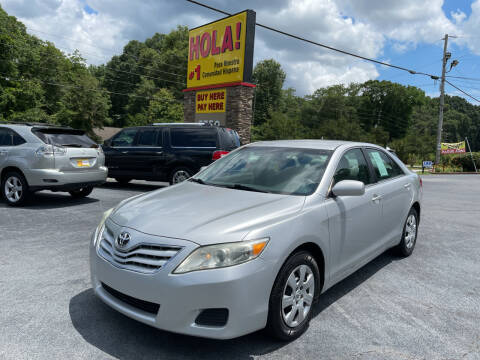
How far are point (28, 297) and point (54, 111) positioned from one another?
52.4 meters

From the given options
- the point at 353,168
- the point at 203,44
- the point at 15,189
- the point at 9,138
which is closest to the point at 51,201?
the point at 15,189

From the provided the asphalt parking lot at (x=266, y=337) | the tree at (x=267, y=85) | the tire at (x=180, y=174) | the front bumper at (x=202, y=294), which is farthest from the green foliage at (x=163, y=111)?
the front bumper at (x=202, y=294)

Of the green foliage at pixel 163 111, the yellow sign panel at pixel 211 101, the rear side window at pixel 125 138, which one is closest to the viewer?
the rear side window at pixel 125 138

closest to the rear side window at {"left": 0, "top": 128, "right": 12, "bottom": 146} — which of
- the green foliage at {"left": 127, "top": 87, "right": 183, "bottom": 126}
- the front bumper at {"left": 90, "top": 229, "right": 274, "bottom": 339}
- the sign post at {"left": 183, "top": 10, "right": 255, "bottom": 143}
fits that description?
the front bumper at {"left": 90, "top": 229, "right": 274, "bottom": 339}

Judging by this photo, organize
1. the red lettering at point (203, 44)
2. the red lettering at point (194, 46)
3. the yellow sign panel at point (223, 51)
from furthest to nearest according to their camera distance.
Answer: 1. the red lettering at point (194, 46)
2. the red lettering at point (203, 44)
3. the yellow sign panel at point (223, 51)

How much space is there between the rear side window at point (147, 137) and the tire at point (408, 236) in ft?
24.5

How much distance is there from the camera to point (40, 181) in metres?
7.51

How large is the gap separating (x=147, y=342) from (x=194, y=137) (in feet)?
26.0

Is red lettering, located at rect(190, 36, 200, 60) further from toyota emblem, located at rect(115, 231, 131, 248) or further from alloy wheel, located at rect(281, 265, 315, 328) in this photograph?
alloy wheel, located at rect(281, 265, 315, 328)

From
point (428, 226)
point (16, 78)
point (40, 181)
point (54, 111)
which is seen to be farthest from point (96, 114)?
point (428, 226)

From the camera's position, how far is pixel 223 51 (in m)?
16.3

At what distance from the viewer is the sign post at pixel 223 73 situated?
50.9 feet

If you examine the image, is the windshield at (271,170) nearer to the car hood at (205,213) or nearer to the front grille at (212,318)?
the car hood at (205,213)

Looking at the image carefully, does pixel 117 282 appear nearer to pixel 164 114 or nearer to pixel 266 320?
pixel 266 320
